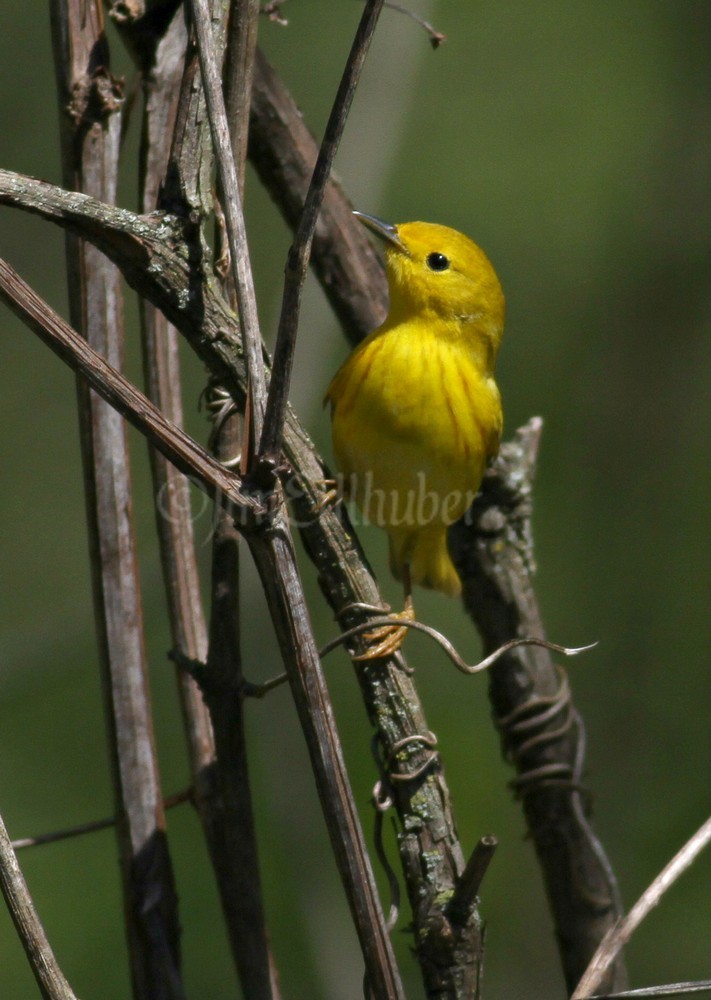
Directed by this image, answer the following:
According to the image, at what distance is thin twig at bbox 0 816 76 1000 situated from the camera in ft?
4.41

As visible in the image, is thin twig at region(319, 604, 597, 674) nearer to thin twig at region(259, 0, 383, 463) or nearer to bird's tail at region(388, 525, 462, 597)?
thin twig at region(259, 0, 383, 463)

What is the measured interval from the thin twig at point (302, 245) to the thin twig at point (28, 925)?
0.60 metres

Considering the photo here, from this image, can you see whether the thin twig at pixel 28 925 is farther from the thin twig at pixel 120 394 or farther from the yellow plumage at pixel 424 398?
the yellow plumage at pixel 424 398

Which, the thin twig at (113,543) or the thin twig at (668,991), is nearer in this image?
the thin twig at (668,991)

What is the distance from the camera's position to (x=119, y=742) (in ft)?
5.94

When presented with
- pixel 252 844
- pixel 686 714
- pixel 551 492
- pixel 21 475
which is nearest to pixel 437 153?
pixel 551 492

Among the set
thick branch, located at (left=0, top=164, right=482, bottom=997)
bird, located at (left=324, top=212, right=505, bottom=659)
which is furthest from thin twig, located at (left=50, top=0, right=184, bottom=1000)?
bird, located at (left=324, top=212, right=505, bottom=659)

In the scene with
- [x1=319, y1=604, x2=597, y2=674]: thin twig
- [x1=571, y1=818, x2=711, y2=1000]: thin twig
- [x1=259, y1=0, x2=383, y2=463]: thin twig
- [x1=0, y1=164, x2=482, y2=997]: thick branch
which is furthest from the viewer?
[x1=0, y1=164, x2=482, y2=997]: thick branch

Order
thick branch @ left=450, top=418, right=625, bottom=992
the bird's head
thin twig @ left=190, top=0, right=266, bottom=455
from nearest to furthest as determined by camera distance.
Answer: thin twig @ left=190, top=0, right=266, bottom=455 → thick branch @ left=450, top=418, right=625, bottom=992 → the bird's head

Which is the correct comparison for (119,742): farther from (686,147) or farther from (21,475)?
(686,147)

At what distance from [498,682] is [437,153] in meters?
3.96

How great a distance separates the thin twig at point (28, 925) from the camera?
4.41ft

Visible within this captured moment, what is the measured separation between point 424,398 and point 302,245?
1.69 meters

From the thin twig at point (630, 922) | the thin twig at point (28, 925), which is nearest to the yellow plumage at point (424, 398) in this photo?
the thin twig at point (630, 922)
